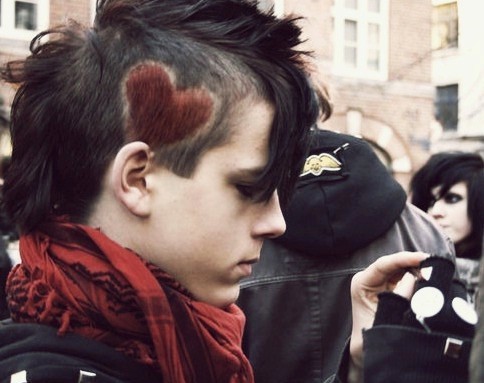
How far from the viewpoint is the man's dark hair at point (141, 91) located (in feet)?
4.06

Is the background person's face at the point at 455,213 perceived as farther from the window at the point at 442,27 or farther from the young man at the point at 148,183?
the window at the point at 442,27

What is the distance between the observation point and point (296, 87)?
4.29ft

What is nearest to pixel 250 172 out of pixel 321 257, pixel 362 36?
pixel 321 257

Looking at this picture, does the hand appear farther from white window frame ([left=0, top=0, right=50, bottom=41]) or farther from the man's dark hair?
white window frame ([left=0, top=0, right=50, bottom=41])

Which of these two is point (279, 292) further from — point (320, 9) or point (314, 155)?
point (320, 9)

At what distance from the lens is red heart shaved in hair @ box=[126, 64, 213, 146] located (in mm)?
1224

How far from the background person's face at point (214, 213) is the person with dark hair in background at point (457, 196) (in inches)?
Answer: 94.4

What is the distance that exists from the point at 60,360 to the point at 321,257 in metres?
1.09

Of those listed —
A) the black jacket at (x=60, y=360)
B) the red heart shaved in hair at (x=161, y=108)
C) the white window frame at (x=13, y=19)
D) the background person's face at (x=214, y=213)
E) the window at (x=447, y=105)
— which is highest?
the white window frame at (x=13, y=19)

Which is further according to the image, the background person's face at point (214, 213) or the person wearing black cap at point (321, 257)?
the person wearing black cap at point (321, 257)

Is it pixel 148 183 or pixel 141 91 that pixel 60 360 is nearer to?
pixel 148 183

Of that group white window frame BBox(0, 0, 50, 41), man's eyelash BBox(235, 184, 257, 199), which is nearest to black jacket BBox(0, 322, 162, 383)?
man's eyelash BBox(235, 184, 257, 199)

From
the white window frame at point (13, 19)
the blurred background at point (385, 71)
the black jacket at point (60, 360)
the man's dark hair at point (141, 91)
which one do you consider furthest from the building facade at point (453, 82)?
the black jacket at point (60, 360)

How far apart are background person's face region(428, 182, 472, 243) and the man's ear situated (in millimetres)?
2596
